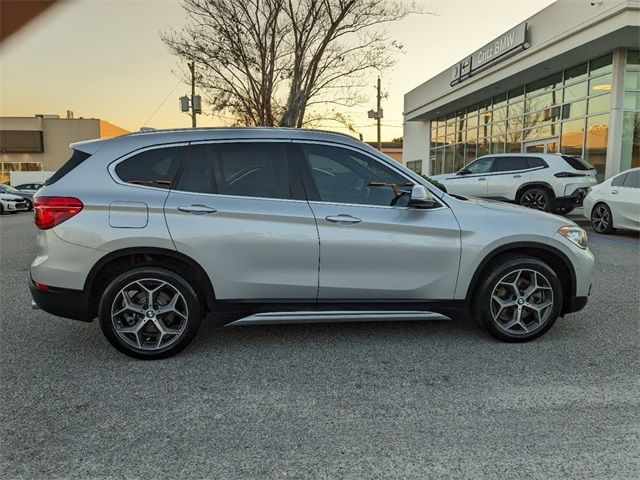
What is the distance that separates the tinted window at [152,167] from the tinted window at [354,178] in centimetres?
105

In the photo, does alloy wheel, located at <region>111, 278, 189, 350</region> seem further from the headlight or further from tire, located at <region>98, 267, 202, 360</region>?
the headlight

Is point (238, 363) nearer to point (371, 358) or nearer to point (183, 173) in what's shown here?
point (371, 358)

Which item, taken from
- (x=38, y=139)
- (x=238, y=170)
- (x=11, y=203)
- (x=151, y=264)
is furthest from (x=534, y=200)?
(x=38, y=139)

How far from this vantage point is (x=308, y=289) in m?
3.86

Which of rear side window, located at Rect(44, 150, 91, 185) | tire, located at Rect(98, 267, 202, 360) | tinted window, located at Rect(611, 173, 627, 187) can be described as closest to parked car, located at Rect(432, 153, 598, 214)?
tinted window, located at Rect(611, 173, 627, 187)

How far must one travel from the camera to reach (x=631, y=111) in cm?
1455

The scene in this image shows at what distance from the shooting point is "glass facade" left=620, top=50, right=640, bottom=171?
14.5 m

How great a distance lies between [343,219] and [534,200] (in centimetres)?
1013

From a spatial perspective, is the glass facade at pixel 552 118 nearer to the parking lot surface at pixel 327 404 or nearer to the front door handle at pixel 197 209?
the parking lot surface at pixel 327 404

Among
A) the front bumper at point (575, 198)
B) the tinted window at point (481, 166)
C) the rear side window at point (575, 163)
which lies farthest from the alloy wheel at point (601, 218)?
the tinted window at point (481, 166)

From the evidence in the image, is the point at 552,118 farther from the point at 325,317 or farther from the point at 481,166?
the point at 325,317

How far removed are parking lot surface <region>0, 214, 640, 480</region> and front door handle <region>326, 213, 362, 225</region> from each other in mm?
1041

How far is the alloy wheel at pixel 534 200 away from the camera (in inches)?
485

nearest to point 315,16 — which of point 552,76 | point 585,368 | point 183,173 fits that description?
point 552,76
